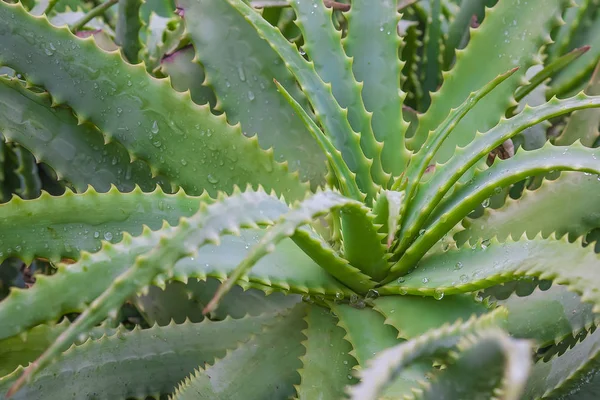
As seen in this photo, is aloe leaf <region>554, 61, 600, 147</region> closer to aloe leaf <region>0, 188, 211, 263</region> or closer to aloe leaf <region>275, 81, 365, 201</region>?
aloe leaf <region>275, 81, 365, 201</region>

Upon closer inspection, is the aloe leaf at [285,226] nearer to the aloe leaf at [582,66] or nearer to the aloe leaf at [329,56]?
the aloe leaf at [329,56]

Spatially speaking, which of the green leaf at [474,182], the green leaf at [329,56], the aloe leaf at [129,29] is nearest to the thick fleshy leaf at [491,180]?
the green leaf at [474,182]

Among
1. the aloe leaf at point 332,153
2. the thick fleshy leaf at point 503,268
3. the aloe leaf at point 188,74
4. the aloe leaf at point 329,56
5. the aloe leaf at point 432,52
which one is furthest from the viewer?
the aloe leaf at point 432,52

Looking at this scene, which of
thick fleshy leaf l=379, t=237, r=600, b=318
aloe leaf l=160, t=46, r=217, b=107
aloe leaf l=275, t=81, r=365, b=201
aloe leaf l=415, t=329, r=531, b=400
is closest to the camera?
aloe leaf l=415, t=329, r=531, b=400

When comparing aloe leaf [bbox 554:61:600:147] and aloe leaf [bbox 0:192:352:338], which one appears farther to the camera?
aloe leaf [bbox 554:61:600:147]

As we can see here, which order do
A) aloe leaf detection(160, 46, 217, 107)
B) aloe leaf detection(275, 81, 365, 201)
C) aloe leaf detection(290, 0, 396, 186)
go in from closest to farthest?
aloe leaf detection(275, 81, 365, 201), aloe leaf detection(290, 0, 396, 186), aloe leaf detection(160, 46, 217, 107)

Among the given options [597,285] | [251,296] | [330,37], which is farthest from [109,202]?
[597,285]

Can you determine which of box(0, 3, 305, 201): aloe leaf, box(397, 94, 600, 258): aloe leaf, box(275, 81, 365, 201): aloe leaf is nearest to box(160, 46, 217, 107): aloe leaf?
box(0, 3, 305, 201): aloe leaf
